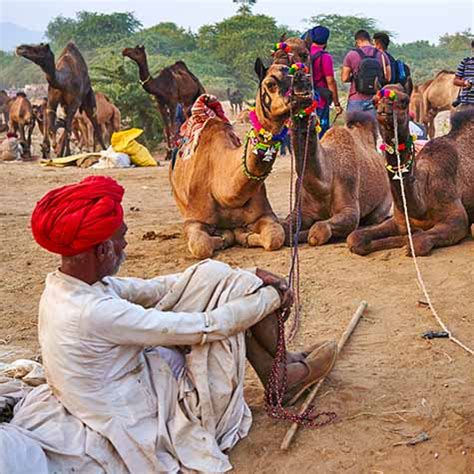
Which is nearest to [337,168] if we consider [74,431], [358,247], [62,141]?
[358,247]

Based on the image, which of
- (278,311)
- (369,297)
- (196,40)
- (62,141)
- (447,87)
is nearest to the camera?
(278,311)

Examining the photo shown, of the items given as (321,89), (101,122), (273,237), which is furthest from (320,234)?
(101,122)

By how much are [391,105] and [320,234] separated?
1.72 metres

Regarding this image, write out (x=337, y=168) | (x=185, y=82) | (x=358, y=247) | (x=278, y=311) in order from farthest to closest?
(x=185, y=82)
(x=337, y=168)
(x=358, y=247)
(x=278, y=311)

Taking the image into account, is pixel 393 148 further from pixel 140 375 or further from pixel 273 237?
pixel 140 375

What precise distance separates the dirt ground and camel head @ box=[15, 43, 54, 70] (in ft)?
24.8

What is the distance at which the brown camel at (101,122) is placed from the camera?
832 inches

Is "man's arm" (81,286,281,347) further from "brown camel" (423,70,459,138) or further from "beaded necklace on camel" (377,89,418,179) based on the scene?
"brown camel" (423,70,459,138)

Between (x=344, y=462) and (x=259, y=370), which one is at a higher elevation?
(x=259, y=370)

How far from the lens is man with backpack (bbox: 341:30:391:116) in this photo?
363 inches

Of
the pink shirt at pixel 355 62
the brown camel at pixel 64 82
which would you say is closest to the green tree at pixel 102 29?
the brown camel at pixel 64 82

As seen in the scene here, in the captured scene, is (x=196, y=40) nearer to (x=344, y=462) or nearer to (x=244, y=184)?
(x=244, y=184)

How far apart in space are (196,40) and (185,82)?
40.3 metres

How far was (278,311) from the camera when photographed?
361 cm
